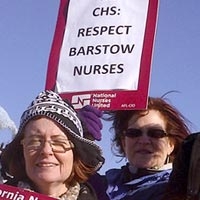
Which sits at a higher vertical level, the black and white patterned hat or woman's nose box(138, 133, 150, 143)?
woman's nose box(138, 133, 150, 143)

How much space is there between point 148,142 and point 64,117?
1184mm

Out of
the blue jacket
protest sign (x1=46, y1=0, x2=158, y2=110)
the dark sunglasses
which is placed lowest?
the blue jacket

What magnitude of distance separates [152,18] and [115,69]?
0.41 meters

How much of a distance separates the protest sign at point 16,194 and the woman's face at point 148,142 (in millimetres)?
1285

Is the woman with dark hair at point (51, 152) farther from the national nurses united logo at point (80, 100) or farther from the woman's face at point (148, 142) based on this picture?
the national nurses united logo at point (80, 100)

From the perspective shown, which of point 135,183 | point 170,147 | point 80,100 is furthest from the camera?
point 80,100

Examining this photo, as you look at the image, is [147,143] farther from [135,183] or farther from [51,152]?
[51,152]

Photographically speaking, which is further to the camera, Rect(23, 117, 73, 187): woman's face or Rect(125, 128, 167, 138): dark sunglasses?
Rect(125, 128, 167, 138): dark sunglasses

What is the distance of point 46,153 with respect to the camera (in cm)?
293

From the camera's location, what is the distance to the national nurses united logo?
4.21 metres

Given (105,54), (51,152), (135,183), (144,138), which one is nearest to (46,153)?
(51,152)

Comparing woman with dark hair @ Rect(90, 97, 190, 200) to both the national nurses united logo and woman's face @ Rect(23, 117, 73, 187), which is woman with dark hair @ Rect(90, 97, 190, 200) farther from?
woman's face @ Rect(23, 117, 73, 187)

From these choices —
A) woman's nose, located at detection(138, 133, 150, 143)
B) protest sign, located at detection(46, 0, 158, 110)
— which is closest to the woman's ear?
woman's nose, located at detection(138, 133, 150, 143)

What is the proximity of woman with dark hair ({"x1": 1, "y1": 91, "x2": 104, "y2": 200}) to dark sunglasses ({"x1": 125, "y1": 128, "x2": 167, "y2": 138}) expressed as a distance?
39.8 inches
